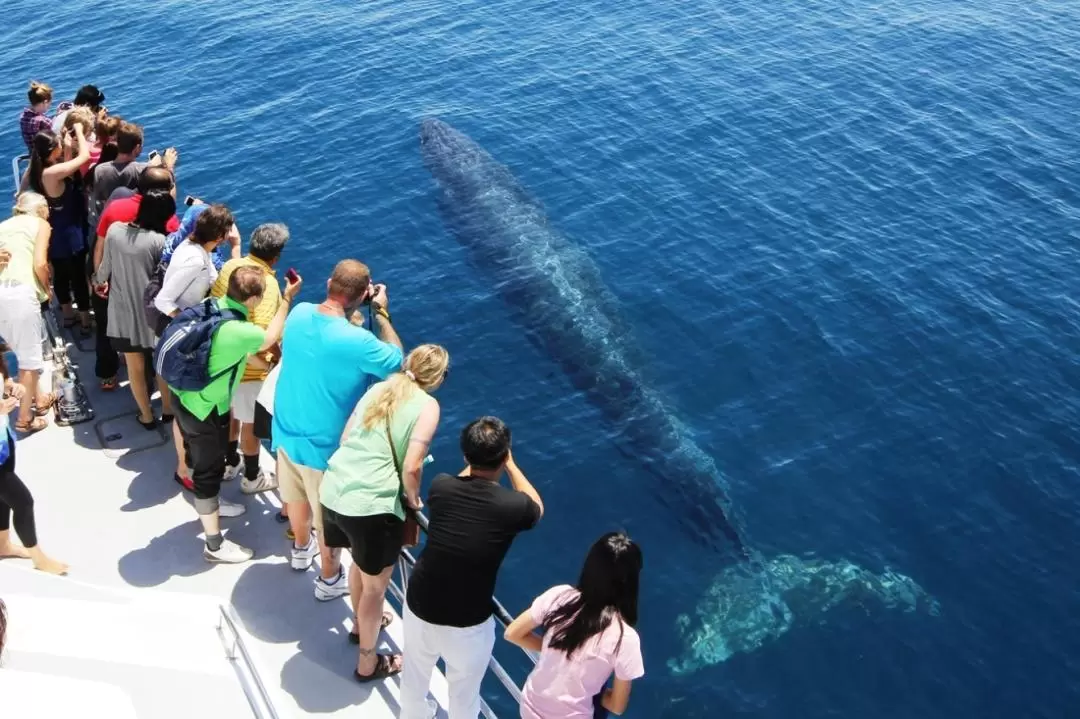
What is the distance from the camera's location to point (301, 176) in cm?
2556

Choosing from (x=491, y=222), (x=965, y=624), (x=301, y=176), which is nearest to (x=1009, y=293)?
(x=965, y=624)

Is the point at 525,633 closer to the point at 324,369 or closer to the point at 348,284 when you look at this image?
the point at 324,369

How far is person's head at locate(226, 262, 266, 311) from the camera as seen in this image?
876 cm

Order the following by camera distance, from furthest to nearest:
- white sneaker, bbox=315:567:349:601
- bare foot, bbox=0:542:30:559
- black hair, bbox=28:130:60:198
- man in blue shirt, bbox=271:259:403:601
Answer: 1. black hair, bbox=28:130:60:198
2. bare foot, bbox=0:542:30:559
3. white sneaker, bbox=315:567:349:601
4. man in blue shirt, bbox=271:259:403:601

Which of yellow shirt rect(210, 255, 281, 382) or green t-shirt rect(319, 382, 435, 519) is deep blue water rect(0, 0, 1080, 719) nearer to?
yellow shirt rect(210, 255, 281, 382)

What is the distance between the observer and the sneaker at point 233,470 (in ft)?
35.0

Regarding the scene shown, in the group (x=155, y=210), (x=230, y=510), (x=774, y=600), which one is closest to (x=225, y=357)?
(x=230, y=510)

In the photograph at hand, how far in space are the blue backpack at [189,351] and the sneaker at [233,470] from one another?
2.04m

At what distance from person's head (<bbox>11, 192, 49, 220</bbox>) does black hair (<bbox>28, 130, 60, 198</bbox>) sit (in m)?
0.85

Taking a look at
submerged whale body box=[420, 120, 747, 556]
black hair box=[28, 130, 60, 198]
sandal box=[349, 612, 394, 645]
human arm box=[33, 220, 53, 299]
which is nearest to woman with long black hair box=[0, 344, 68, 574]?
human arm box=[33, 220, 53, 299]

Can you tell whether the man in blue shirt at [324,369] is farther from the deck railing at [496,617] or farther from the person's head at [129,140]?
the person's head at [129,140]

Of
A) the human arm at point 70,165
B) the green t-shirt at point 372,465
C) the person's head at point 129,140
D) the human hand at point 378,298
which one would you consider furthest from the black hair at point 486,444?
the human arm at point 70,165

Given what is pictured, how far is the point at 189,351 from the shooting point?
28.8 feet

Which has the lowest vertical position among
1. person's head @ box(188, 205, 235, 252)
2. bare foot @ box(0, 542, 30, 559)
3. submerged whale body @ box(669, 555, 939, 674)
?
submerged whale body @ box(669, 555, 939, 674)
